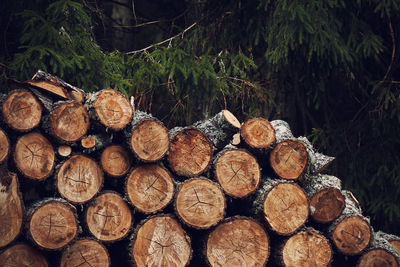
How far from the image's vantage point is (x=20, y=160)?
350 cm

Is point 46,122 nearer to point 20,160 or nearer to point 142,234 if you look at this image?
point 20,160

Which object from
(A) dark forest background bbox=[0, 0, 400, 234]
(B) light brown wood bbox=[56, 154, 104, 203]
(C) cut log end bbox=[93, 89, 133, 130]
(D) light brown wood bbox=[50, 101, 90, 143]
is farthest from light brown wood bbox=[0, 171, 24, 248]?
(A) dark forest background bbox=[0, 0, 400, 234]

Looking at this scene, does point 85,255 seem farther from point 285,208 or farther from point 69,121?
point 285,208

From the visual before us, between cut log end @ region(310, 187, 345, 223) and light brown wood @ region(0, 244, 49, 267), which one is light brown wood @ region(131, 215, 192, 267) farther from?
cut log end @ region(310, 187, 345, 223)

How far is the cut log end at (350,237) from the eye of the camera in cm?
409

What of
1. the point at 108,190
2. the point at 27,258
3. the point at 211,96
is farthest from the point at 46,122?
the point at 211,96

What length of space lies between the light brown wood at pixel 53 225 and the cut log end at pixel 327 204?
5.98 ft

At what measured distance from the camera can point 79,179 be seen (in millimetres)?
3641

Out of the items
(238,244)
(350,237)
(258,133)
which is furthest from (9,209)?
(350,237)

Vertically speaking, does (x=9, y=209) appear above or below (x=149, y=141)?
below

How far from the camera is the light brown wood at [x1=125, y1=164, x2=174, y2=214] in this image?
3.76 metres

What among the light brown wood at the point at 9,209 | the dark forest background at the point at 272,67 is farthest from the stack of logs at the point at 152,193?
the dark forest background at the point at 272,67

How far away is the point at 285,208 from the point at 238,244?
17.2 inches

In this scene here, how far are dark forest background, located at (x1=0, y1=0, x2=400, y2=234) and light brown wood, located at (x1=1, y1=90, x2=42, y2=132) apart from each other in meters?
1.42
